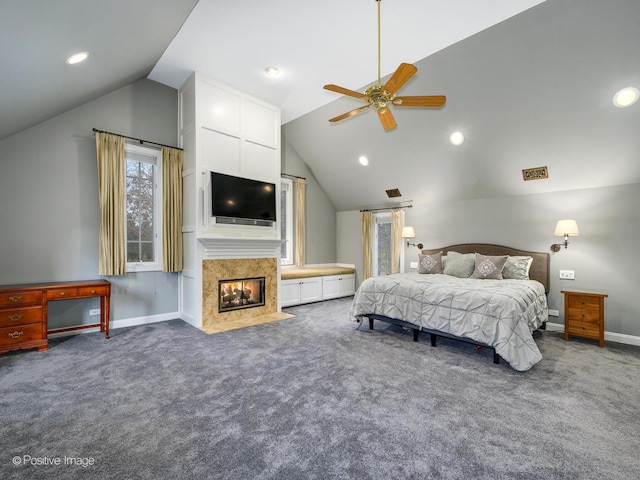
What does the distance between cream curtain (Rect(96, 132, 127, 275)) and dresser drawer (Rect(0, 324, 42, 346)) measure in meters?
0.90

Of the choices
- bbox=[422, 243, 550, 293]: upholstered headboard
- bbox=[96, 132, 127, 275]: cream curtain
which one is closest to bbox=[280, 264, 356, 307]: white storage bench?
bbox=[422, 243, 550, 293]: upholstered headboard

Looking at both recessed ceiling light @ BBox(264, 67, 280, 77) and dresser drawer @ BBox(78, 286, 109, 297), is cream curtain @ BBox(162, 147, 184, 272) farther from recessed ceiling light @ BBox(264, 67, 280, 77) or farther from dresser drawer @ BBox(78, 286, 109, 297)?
recessed ceiling light @ BBox(264, 67, 280, 77)

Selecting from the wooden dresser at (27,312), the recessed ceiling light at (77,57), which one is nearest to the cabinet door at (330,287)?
the wooden dresser at (27,312)

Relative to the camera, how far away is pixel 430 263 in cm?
522

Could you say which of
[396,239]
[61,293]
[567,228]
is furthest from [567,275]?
[61,293]

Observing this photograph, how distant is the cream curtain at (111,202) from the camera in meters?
3.94

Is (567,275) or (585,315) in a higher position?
(567,275)

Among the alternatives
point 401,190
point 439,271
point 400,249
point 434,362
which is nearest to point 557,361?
point 434,362

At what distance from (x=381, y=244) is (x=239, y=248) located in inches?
135

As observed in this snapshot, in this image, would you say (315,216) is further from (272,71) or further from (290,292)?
(272,71)

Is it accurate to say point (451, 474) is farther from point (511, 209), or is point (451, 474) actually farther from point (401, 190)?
point (401, 190)

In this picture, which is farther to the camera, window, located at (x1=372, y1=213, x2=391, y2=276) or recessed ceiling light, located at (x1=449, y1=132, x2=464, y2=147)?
window, located at (x1=372, y1=213, x2=391, y2=276)

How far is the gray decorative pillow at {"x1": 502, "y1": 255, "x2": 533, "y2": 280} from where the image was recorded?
4.40 metres

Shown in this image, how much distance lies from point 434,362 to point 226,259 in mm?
3129
